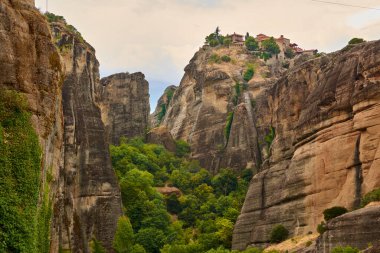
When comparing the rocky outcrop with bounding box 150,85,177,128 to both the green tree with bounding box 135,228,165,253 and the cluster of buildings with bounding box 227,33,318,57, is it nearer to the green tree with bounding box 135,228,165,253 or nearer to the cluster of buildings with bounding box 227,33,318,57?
the cluster of buildings with bounding box 227,33,318,57

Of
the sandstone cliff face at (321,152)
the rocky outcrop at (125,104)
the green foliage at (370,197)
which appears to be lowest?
the green foliage at (370,197)

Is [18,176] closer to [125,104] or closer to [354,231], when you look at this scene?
[354,231]

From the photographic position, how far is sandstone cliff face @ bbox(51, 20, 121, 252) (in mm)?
54688

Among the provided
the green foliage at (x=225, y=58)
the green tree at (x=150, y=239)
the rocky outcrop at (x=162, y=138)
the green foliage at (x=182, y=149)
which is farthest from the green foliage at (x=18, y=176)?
the green foliage at (x=225, y=58)

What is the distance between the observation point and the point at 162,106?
128625 millimetres

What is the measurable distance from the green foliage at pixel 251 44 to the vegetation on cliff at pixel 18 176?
94.6 m

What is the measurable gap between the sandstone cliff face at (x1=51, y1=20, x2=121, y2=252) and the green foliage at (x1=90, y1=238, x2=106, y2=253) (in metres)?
0.43

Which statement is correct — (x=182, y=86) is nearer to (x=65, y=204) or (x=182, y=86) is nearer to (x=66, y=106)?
(x=66, y=106)

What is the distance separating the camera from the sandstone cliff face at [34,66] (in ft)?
102

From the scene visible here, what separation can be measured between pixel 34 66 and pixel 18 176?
6.23 meters

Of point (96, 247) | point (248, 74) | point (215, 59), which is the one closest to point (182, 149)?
point (248, 74)

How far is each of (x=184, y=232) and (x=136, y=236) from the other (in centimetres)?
898

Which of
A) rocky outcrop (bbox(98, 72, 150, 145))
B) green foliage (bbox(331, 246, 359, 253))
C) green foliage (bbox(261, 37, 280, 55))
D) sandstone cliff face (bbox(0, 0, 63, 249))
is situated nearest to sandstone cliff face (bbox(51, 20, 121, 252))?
sandstone cliff face (bbox(0, 0, 63, 249))

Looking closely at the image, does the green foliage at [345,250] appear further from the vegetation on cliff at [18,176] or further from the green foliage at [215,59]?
the green foliage at [215,59]
